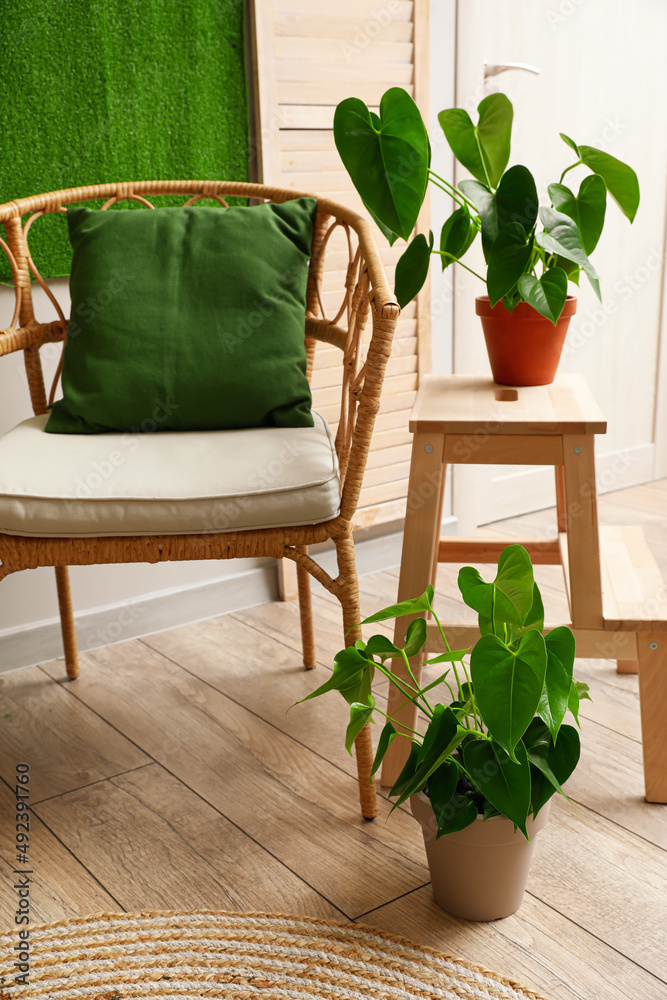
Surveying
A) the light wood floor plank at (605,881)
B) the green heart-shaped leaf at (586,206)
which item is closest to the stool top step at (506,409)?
the green heart-shaped leaf at (586,206)

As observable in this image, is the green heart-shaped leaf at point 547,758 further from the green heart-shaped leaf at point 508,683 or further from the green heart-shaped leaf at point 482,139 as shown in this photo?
the green heart-shaped leaf at point 482,139

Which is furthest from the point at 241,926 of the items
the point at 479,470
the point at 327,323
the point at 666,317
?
the point at 666,317

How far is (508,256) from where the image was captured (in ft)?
3.70

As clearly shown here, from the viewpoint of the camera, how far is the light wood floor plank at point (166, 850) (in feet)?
3.67

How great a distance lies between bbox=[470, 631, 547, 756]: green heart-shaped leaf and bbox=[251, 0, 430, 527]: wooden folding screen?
3.68 ft

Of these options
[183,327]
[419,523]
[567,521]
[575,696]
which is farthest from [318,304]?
[575,696]

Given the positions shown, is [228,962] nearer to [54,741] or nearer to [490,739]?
[490,739]

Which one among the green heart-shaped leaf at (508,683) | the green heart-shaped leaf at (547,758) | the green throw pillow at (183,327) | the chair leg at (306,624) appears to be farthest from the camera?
the chair leg at (306,624)

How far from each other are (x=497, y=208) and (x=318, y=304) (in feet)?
1.59

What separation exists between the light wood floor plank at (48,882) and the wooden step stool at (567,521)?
0.44 meters

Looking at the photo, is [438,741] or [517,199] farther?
[517,199]

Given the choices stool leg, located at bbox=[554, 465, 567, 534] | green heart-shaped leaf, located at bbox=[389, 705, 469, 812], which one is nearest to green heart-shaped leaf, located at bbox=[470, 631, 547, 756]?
green heart-shaped leaf, located at bbox=[389, 705, 469, 812]

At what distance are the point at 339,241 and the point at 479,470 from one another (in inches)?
28.2

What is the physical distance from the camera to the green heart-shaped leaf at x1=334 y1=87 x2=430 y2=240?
1081 millimetres
